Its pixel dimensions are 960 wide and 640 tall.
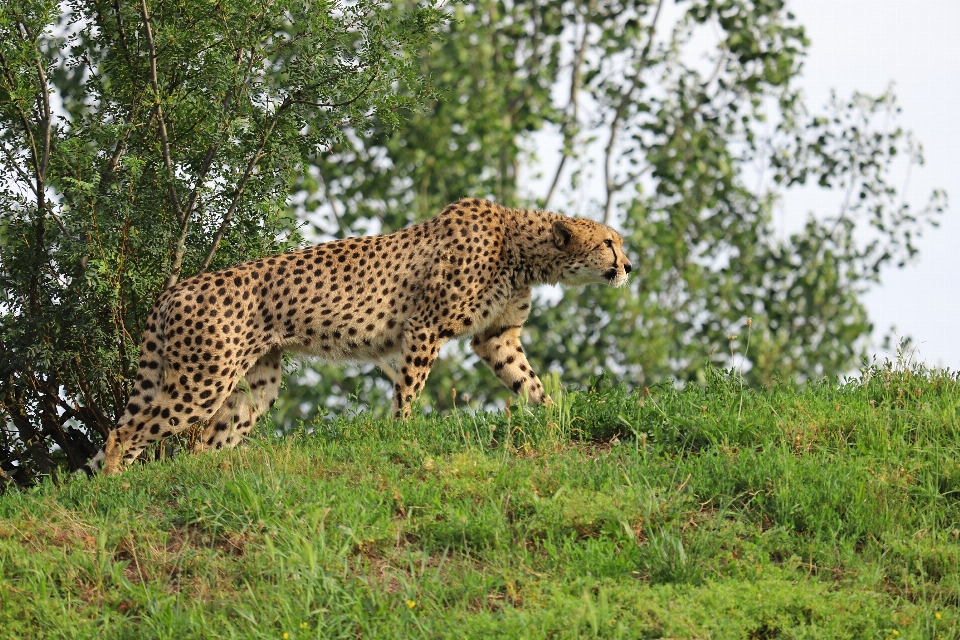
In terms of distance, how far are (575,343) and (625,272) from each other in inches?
243

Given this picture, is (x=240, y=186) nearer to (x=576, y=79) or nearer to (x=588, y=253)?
(x=588, y=253)

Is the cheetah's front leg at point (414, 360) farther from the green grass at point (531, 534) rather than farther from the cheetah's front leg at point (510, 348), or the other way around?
the green grass at point (531, 534)

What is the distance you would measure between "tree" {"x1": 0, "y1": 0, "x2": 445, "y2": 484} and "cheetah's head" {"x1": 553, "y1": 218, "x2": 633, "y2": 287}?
1423 mm

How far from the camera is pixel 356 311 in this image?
8070 millimetres

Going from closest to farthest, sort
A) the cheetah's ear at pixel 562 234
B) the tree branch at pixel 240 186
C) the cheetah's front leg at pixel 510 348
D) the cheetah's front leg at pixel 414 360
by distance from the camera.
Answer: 1. the cheetah's front leg at pixel 414 360
2. the tree branch at pixel 240 186
3. the cheetah's ear at pixel 562 234
4. the cheetah's front leg at pixel 510 348

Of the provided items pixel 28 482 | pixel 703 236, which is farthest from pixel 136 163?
pixel 703 236

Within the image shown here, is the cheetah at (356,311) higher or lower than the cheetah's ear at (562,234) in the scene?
lower

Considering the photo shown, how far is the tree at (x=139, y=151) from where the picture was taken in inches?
313

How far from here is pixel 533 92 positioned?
1579 centimetres

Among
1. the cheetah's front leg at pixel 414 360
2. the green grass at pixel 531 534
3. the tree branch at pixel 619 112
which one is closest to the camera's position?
the green grass at pixel 531 534

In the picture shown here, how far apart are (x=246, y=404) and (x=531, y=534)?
348cm

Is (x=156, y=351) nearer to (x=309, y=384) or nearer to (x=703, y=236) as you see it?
(x=309, y=384)

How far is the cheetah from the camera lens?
304 inches

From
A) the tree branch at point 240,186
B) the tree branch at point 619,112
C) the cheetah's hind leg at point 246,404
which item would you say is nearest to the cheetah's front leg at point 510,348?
the cheetah's hind leg at point 246,404
